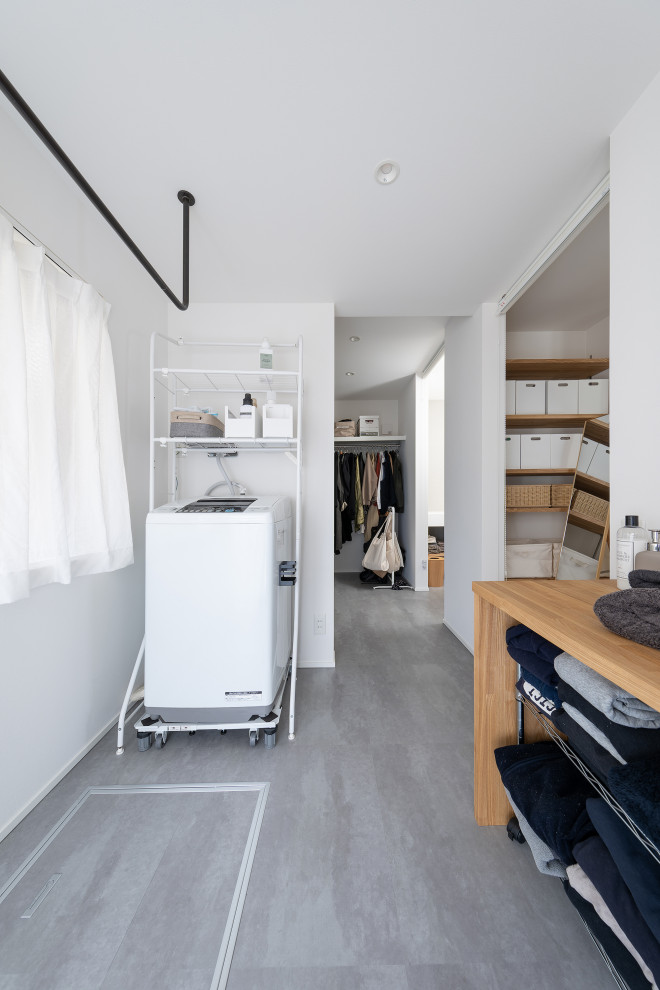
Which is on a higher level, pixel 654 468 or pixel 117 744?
pixel 654 468

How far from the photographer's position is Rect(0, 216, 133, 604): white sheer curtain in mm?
1089

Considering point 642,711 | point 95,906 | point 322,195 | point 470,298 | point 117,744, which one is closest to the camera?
point 642,711

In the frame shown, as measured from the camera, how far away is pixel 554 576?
267 centimetres

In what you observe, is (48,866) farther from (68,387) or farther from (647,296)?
(647,296)

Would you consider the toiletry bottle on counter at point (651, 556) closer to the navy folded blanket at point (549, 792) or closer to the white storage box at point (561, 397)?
the navy folded blanket at point (549, 792)

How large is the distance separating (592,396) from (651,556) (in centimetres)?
213

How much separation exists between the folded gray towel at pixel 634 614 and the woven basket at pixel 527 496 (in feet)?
6.64

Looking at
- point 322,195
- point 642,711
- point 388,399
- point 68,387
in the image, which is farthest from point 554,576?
point 388,399

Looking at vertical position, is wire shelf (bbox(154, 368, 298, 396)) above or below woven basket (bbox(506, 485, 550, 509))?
above

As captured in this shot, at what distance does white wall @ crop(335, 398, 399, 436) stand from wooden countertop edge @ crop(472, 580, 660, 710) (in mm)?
4332

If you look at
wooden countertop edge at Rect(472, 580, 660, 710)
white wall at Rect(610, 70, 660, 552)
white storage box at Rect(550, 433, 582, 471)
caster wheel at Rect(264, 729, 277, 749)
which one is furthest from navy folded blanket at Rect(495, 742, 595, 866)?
white storage box at Rect(550, 433, 582, 471)

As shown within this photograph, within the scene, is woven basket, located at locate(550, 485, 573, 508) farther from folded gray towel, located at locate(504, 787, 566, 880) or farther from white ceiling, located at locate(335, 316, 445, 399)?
folded gray towel, located at locate(504, 787, 566, 880)

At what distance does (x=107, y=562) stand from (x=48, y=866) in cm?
89

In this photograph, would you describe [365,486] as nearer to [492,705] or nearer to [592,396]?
[592,396]
